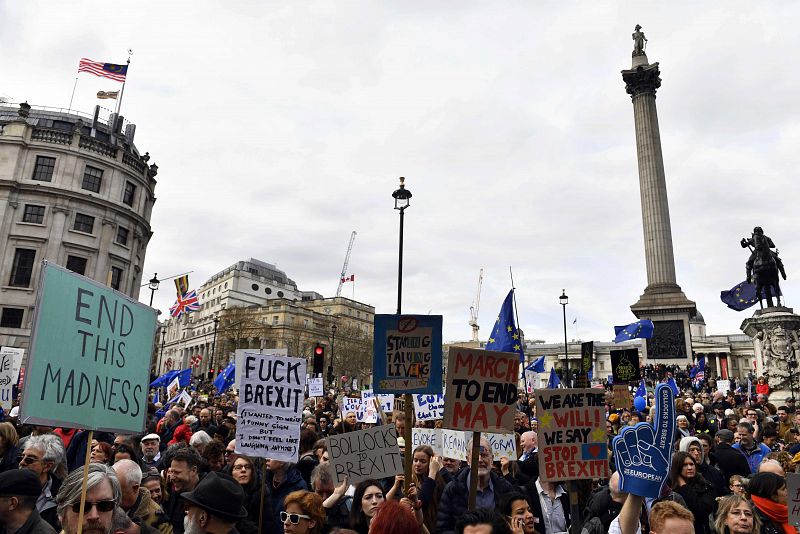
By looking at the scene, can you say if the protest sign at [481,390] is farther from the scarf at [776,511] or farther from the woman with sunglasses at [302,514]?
the scarf at [776,511]

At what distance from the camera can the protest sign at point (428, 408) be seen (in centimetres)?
1284

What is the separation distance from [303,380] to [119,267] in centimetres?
4202

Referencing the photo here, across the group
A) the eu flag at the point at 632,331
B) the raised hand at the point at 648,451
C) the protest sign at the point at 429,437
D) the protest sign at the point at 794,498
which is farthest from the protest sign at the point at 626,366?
the raised hand at the point at 648,451

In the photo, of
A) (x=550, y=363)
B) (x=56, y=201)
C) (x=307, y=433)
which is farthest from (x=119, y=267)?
(x=550, y=363)

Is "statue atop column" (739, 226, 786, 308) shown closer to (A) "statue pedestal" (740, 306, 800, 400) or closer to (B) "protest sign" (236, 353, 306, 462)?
(A) "statue pedestal" (740, 306, 800, 400)

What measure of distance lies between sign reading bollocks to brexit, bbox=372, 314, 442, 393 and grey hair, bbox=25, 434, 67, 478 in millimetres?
3537

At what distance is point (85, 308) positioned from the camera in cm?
409

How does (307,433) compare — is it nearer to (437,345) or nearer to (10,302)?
(437,345)

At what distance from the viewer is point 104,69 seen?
3966cm

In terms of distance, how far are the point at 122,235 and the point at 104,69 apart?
40.9ft

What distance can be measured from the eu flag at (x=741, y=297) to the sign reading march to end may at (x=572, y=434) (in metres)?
27.7

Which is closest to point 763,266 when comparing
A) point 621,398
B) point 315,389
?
A: point 621,398

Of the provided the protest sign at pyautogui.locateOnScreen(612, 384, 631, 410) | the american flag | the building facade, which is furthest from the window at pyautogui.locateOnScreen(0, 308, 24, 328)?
the protest sign at pyautogui.locateOnScreen(612, 384, 631, 410)

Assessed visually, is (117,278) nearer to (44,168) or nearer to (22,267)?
(22,267)
